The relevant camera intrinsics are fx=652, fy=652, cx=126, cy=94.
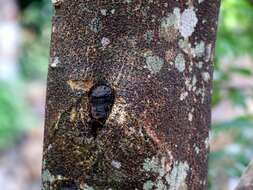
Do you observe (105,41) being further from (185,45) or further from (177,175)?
(177,175)

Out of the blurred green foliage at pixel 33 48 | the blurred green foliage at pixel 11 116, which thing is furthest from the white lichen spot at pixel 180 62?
the blurred green foliage at pixel 33 48

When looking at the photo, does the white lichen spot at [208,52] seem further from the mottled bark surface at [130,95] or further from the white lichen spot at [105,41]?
the white lichen spot at [105,41]

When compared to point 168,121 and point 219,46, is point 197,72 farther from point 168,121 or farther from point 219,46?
point 219,46

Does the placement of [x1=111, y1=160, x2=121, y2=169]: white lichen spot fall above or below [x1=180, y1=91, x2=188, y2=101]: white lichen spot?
below

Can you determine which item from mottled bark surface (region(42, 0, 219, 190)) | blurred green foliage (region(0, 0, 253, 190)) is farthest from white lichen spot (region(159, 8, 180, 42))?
blurred green foliage (region(0, 0, 253, 190))

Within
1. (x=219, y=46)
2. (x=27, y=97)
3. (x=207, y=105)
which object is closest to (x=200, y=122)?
(x=207, y=105)

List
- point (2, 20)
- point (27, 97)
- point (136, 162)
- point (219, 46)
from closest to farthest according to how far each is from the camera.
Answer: point (136, 162)
point (219, 46)
point (2, 20)
point (27, 97)

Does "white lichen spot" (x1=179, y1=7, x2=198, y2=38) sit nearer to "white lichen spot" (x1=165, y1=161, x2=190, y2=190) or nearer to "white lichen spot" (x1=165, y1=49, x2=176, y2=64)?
"white lichen spot" (x1=165, y1=49, x2=176, y2=64)

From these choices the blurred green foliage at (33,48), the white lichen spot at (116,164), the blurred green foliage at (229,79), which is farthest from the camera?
the blurred green foliage at (33,48)
